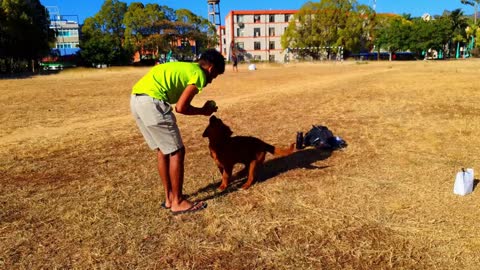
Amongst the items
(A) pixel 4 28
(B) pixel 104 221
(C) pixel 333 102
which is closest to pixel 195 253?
(B) pixel 104 221

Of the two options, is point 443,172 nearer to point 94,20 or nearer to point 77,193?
point 77,193

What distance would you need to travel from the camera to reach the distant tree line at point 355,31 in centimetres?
6259

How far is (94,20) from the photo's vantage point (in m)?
64.4

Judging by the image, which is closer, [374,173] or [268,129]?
[374,173]

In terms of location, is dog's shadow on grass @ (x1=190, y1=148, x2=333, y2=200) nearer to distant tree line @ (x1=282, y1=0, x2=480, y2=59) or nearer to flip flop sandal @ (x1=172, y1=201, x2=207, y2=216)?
flip flop sandal @ (x1=172, y1=201, x2=207, y2=216)

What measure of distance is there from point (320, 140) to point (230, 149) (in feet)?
7.18

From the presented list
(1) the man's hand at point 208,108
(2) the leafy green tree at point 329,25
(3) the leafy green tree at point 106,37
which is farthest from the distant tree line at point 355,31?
(1) the man's hand at point 208,108

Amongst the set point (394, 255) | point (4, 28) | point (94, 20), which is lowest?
point (394, 255)

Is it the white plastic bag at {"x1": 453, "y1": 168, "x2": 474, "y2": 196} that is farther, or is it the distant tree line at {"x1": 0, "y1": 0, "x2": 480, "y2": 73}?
the distant tree line at {"x1": 0, "y1": 0, "x2": 480, "y2": 73}

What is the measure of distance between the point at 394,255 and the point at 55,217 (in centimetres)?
297

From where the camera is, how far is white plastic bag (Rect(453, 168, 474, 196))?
Answer: 12.7 feet


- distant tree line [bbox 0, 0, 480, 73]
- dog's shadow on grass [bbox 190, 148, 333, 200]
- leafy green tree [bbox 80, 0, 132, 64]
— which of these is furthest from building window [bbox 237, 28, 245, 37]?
dog's shadow on grass [bbox 190, 148, 333, 200]

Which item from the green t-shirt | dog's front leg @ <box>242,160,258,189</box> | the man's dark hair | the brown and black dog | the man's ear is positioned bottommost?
dog's front leg @ <box>242,160,258,189</box>

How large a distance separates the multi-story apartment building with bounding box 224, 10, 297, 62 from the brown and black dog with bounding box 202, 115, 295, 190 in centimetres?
7889
